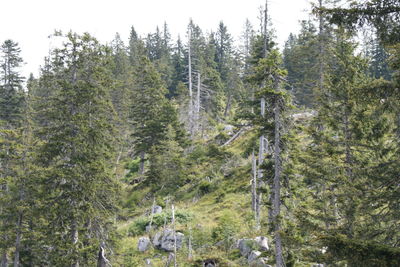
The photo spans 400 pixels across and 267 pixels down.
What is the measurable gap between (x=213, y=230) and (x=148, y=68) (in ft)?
85.4

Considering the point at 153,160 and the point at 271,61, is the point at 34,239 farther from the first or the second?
the point at 271,61

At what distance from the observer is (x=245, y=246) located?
740 inches

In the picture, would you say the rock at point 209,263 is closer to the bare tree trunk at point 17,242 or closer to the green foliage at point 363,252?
the green foliage at point 363,252

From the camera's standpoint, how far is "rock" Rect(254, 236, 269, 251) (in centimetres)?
1841

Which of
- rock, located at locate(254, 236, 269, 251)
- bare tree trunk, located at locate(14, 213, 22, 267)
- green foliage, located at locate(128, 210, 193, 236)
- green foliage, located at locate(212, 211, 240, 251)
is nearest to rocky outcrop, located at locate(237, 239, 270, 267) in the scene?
rock, located at locate(254, 236, 269, 251)

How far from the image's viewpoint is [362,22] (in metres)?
7.20

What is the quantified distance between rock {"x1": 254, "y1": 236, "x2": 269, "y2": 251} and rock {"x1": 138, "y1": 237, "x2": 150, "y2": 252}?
285 inches

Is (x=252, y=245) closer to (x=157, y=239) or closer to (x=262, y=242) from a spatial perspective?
(x=262, y=242)

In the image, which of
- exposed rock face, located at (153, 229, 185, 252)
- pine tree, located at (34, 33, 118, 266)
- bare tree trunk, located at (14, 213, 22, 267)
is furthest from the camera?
bare tree trunk, located at (14, 213, 22, 267)

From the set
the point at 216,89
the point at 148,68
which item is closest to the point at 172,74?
the point at 216,89

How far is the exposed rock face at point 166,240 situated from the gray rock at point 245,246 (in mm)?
3912

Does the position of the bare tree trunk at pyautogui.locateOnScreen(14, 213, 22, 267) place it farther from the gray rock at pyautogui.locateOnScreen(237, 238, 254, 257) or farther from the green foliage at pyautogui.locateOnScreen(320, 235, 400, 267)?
the green foliage at pyautogui.locateOnScreen(320, 235, 400, 267)

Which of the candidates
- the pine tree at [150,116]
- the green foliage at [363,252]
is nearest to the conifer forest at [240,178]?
the green foliage at [363,252]

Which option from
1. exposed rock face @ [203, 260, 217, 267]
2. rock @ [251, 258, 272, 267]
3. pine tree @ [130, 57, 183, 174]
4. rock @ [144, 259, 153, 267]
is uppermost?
pine tree @ [130, 57, 183, 174]
